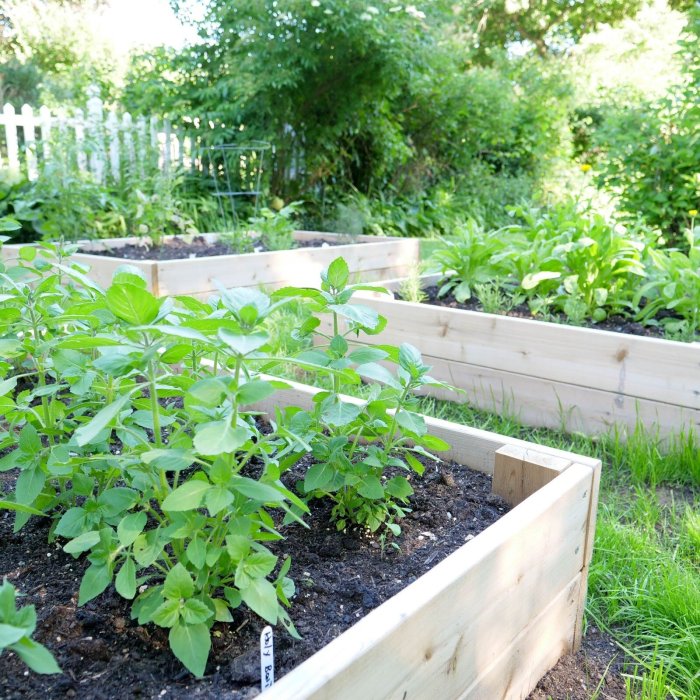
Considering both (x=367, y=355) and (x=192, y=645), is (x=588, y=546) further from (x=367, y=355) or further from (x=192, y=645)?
(x=192, y=645)

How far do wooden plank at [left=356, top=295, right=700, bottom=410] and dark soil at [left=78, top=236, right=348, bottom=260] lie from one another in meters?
2.06

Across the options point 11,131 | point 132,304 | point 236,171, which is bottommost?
point 132,304

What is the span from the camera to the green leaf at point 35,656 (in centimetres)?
78

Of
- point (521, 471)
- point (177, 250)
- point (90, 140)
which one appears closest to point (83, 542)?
point (521, 471)

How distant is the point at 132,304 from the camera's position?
1007mm

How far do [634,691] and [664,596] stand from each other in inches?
12.6

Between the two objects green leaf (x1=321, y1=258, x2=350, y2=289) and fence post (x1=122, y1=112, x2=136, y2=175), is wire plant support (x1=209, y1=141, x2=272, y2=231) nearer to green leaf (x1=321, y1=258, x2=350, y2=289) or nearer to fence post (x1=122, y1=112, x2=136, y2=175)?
fence post (x1=122, y1=112, x2=136, y2=175)

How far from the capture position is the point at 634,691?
1.61m

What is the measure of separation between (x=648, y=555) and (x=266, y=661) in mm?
1387

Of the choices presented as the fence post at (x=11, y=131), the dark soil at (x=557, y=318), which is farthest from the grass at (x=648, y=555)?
the fence post at (x=11, y=131)

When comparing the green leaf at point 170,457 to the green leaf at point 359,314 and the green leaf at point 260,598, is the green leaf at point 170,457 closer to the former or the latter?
the green leaf at point 260,598

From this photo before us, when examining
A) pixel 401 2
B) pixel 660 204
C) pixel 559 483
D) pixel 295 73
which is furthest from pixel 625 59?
pixel 559 483

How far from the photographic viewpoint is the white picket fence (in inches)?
235

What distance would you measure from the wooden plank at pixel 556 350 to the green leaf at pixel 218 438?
224 centimetres
